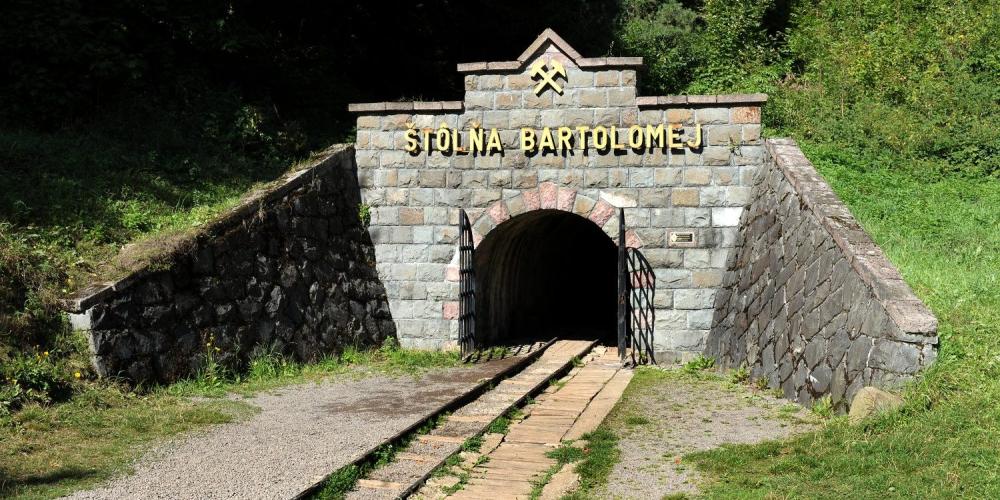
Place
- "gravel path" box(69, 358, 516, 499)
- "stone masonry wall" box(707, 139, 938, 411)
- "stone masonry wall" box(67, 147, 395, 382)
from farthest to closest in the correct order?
"stone masonry wall" box(67, 147, 395, 382) < "stone masonry wall" box(707, 139, 938, 411) < "gravel path" box(69, 358, 516, 499)

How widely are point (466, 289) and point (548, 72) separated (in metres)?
3.44

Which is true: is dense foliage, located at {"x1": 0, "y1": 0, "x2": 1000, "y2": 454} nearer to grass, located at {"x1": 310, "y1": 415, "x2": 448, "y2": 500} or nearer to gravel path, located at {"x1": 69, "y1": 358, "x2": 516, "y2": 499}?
gravel path, located at {"x1": 69, "y1": 358, "x2": 516, "y2": 499}

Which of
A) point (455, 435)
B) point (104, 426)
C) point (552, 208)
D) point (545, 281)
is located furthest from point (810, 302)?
point (545, 281)

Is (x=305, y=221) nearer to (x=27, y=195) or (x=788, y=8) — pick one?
(x=27, y=195)

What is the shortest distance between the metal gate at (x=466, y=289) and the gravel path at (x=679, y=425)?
9.94 feet

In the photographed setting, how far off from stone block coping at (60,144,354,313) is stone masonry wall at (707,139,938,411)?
20.2ft

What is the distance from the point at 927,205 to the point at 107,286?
1192cm

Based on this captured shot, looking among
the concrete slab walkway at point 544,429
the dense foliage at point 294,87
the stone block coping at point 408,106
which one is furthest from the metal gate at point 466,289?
the dense foliage at point 294,87

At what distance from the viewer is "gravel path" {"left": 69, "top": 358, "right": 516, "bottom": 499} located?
6984mm

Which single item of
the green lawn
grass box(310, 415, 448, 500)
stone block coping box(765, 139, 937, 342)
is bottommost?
grass box(310, 415, 448, 500)

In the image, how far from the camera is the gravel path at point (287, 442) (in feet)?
22.9

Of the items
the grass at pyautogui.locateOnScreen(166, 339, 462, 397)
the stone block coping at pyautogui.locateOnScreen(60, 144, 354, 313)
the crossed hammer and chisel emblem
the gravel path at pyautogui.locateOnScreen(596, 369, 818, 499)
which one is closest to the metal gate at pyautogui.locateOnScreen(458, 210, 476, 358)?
the grass at pyautogui.locateOnScreen(166, 339, 462, 397)

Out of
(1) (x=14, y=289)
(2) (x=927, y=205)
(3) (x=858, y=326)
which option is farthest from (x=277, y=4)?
(3) (x=858, y=326)

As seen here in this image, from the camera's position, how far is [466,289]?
14094mm
